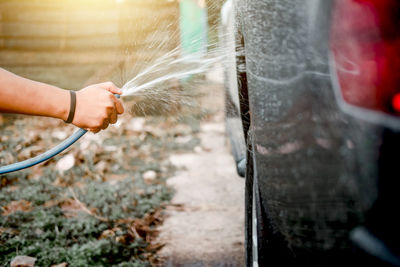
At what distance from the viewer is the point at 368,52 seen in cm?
84

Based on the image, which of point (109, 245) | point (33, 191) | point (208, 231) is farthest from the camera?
point (33, 191)

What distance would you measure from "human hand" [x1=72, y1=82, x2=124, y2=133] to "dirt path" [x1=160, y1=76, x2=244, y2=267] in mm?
1049

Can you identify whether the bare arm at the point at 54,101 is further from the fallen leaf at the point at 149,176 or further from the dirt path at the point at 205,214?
the fallen leaf at the point at 149,176

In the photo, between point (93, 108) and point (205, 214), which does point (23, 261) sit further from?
point (205, 214)

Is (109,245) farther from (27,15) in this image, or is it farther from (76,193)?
(27,15)

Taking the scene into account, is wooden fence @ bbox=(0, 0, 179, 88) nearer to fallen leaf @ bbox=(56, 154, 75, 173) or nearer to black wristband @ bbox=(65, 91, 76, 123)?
fallen leaf @ bbox=(56, 154, 75, 173)

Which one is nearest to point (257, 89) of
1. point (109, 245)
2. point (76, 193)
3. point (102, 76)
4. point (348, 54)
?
point (348, 54)

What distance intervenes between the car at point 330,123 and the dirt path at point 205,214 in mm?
1164

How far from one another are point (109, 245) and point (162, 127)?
3.19 m

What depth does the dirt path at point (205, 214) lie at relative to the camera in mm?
2209

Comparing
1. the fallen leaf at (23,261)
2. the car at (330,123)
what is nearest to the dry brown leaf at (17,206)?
the fallen leaf at (23,261)

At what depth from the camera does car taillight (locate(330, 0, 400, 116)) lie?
2.64 ft

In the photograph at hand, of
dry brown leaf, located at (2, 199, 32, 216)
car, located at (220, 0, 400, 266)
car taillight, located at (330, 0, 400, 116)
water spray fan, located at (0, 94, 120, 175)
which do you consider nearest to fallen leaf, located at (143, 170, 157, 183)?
dry brown leaf, located at (2, 199, 32, 216)

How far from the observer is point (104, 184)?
3186mm
